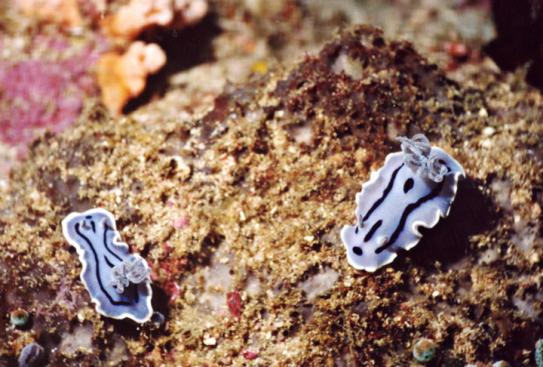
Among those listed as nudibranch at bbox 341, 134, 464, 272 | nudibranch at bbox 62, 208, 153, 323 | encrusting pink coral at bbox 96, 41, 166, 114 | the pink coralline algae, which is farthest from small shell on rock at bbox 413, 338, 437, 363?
the pink coralline algae

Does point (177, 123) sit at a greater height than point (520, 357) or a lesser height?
greater

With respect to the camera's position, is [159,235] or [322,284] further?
[159,235]

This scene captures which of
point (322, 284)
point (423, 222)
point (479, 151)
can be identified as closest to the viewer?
point (423, 222)

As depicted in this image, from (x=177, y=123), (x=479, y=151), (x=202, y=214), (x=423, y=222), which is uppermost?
(x=177, y=123)

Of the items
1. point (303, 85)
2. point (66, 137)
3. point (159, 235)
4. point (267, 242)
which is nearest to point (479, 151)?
point (303, 85)

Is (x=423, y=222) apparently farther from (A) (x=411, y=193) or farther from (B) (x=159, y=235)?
(B) (x=159, y=235)

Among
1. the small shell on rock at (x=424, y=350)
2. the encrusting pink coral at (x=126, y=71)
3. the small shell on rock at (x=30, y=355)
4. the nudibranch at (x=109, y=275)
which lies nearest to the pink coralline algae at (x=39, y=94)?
the encrusting pink coral at (x=126, y=71)
